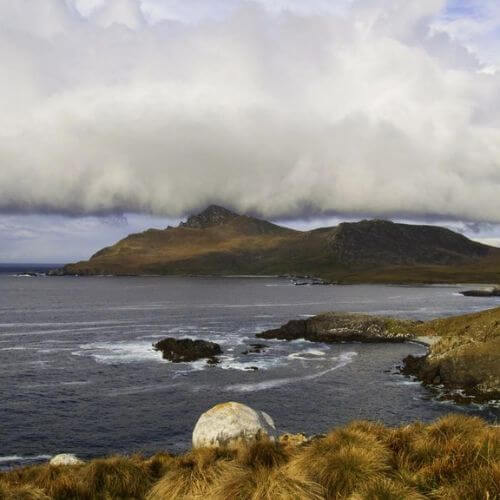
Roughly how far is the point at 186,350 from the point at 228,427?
5202 cm

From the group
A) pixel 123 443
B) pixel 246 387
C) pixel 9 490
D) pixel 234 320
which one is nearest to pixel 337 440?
pixel 9 490

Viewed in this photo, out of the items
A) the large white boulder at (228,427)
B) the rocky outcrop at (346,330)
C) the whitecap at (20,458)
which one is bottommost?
the whitecap at (20,458)

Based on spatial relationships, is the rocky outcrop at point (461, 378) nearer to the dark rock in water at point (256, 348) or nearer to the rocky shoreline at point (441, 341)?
the rocky shoreline at point (441, 341)

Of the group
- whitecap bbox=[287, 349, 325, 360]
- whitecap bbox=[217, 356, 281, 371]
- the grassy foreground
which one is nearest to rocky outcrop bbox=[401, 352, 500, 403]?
whitecap bbox=[287, 349, 325, 360]

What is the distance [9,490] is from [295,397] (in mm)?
38878

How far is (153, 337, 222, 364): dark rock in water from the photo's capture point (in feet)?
229

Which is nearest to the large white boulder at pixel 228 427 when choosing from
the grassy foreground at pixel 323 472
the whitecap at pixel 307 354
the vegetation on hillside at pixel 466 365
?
the grassy foreground at pixel 323 472

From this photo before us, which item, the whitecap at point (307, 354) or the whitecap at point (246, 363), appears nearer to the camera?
the whitecap at point (246, 363)

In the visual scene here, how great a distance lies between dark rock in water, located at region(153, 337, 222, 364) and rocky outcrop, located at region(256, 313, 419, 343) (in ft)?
56.1

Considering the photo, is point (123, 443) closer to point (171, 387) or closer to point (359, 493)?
point (171, 387)

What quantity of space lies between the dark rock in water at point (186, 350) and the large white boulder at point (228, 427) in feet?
149

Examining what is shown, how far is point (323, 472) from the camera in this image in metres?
13.3

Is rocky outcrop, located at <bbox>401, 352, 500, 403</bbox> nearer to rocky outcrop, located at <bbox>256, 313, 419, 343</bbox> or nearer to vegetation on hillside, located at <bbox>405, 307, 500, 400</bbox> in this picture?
vegetation on hillside, located at <bbox>405, 307, 500, 400</bbox>

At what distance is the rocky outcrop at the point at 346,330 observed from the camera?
291 ft
